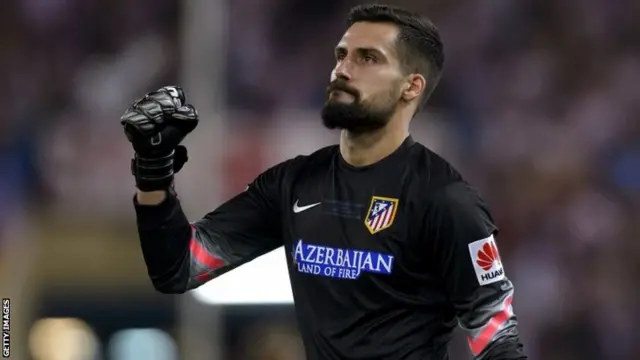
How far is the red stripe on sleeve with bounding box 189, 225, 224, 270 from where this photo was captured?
2604 mm

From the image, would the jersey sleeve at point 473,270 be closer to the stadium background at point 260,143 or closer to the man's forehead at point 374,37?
the man's forehead at point 374,37

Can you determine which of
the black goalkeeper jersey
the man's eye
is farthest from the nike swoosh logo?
the man's eye

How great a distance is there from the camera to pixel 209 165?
4547mm

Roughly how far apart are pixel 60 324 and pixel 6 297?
0.25 m

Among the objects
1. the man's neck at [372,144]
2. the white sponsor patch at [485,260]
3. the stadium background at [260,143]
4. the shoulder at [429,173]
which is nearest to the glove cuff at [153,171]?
the man's neck at [372,144]

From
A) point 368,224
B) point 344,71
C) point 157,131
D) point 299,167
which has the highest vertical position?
point 344,71

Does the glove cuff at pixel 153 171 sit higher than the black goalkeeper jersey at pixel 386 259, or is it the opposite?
the glove cuff at pixel 153 171

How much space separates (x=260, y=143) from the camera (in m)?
4.65

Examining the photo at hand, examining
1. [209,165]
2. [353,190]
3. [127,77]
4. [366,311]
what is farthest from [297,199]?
[127,77]

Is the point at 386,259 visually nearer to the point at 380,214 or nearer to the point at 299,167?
the point at 380,214

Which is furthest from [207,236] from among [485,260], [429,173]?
[485,260]

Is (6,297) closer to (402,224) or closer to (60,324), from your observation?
(60,324)

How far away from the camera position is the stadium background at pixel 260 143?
4.45 metres

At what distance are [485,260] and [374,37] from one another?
0.60 meters
